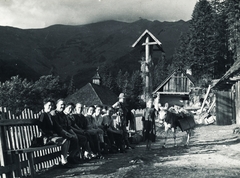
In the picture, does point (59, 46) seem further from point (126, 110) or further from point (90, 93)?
point (126, 110)

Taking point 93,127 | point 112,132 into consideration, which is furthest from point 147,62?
point 93,127

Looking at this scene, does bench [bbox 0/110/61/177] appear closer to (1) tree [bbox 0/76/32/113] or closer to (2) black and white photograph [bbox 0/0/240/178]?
(2) black and white photograph [bbox 0/0/240/178]

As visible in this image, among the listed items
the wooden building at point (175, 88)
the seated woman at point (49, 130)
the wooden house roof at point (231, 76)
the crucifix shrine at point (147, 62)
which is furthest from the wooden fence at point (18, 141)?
the wooden building at point (175, 88)

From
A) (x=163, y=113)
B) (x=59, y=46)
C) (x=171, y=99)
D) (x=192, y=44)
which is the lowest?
(x=171, y=99)

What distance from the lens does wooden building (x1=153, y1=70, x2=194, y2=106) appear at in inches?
A: 1575

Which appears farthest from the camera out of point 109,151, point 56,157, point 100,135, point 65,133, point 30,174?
point 109,151

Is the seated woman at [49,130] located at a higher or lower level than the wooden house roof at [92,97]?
higher

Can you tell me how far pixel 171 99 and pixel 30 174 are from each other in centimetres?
3552

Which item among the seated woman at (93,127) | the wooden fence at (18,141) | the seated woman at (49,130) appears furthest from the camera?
the seated woman at (93,127)

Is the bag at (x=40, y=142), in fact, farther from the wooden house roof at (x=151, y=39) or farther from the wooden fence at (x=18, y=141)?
the wooden house roof at (x=151, y=39)

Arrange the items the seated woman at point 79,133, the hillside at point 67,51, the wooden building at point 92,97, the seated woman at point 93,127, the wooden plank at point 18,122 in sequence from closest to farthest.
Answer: the wooden plank at point 18,122 < the seated woman at point 79,133 < the seated woman at point 93,127 < the wooden building at point 92,97 < the hillside at point 67,51

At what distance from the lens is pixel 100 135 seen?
32.1 feet

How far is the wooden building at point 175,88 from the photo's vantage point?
131ft

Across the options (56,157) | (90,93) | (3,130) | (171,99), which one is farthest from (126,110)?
(90,93)
